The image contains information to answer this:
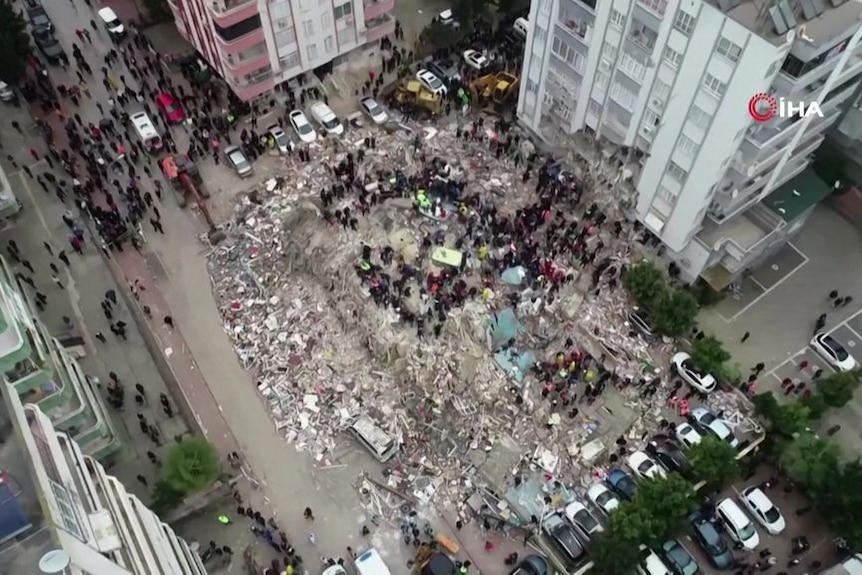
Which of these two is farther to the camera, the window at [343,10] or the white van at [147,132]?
the window at [343,10]

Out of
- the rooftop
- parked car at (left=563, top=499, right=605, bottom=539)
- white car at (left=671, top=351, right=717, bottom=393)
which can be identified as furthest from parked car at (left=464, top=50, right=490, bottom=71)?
parked car at (left=563, top=499, right=605, bottom=539)

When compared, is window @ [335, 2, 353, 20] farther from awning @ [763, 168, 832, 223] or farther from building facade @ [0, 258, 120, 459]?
awning @ [763, 168, 832, 223]

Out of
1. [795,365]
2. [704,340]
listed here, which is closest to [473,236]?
[704,340]

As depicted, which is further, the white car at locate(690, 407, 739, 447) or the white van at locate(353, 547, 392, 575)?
the white car at locate(690, 407, 739, 447)

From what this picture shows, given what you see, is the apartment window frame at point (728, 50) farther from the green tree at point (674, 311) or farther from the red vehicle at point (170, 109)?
the red vehicle at point (170, 109)

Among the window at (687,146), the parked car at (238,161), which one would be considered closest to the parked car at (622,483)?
the window at (687,146)

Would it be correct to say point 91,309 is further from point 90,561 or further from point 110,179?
point 90,561
